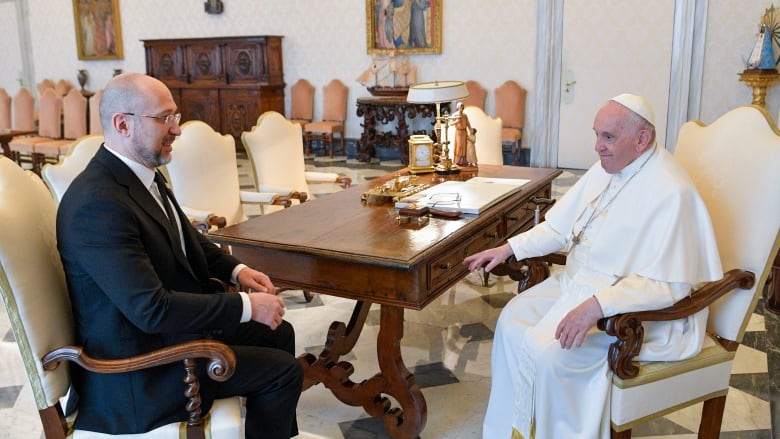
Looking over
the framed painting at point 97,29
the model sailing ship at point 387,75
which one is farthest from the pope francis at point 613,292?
the framed painting at point 97,29

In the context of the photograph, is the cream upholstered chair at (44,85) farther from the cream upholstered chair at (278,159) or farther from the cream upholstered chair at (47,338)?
the cream upholstered chair at (47,338)

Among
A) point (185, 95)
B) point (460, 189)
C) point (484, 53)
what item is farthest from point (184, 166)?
point (185, 95)

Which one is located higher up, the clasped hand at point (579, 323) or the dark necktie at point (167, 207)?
the dark necktie at point (167, 207)

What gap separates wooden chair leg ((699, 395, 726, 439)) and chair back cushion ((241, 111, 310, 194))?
9.58 feet

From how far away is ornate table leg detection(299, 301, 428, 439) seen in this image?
2553 millimetres

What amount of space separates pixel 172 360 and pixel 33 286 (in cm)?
43

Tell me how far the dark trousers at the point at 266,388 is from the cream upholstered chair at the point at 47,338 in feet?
0.34

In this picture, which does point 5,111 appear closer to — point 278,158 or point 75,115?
point 75,115

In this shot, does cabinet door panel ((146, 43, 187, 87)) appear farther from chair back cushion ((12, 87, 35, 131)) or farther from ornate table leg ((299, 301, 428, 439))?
ornate table leg ((299, 301, 428, 439))

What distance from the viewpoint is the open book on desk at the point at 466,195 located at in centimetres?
290

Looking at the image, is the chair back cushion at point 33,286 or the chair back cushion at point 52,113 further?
the chair back cushion at point 52,113

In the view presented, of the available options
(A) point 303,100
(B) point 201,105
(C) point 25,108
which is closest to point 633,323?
(A) point 303,100

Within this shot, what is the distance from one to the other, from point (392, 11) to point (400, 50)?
567 mm

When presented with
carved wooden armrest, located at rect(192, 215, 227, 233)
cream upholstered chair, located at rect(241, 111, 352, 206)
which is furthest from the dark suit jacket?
cream upholstered chair, located at rect(241, 111, 352, 206)
